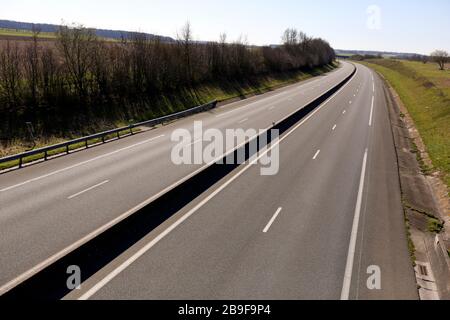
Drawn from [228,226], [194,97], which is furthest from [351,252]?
[194,97]

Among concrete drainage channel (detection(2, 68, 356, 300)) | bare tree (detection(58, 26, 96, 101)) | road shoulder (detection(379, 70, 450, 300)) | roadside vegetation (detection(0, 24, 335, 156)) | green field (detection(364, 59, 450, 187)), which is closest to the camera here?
concrete drainage channel (detection(2, 68, 356, 300))

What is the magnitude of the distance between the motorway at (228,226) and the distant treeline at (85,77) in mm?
10897

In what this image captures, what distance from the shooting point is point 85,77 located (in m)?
34.8

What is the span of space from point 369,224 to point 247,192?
5136 millimetres

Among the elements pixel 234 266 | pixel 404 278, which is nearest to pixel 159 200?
pixel 234 266

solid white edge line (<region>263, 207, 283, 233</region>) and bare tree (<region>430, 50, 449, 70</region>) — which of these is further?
bare tree (<region>430, 50, 449, 70</region>)

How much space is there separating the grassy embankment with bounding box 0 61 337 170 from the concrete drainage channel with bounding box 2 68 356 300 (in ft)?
37.5

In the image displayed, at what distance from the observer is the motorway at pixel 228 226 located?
8555 millimetres

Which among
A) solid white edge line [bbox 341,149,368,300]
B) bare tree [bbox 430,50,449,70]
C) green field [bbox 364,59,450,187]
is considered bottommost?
solid white edge line [bbox 341,149,368,300]

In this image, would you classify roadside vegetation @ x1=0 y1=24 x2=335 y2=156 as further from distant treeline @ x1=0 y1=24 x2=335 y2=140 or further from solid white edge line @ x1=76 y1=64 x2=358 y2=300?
solid white edge line @ x1=76 y1=64 x2=358 y2=300

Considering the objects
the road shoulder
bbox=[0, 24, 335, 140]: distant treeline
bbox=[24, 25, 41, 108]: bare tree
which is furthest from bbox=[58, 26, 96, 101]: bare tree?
the road shoulder

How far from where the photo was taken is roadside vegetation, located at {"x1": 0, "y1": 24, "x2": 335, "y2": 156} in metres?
28.1

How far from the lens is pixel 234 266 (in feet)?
30.5

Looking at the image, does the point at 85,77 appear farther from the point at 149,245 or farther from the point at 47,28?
the point at 47,28
